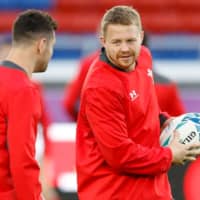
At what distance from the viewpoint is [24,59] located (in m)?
4.87

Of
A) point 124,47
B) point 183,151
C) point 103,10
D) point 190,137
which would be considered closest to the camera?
point 124,47

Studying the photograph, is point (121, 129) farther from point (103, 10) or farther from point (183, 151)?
point (103, 10)

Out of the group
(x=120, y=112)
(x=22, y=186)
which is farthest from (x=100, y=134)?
(x=22, y=186)

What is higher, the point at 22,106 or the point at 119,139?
the point at 22,106

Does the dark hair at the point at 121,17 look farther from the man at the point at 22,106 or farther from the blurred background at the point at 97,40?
the blurred background at the point at 97,40

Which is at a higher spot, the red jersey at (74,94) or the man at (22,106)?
the man at (22,106)

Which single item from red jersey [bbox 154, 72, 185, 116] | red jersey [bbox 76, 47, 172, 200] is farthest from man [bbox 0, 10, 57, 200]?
red jersey [bbox 154, 72, 185, 116]

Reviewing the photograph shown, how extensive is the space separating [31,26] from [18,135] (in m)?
0.61

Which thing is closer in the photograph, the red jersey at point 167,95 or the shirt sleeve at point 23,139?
the shirt sleeve at point 23,139

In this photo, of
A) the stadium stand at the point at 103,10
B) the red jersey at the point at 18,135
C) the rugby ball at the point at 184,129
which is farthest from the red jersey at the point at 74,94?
the stadium stand at the point at 103,10

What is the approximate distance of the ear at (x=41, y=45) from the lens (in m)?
4.90

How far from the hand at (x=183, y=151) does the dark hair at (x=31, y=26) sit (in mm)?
849

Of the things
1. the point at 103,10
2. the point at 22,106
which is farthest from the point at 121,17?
the point at 103,10

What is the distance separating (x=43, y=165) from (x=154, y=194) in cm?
256
